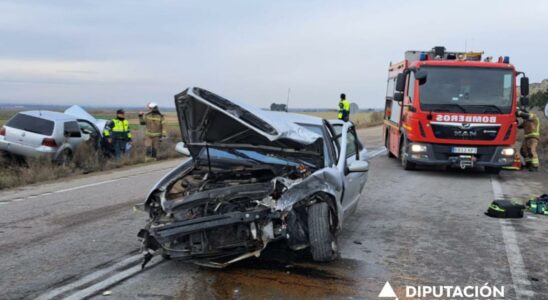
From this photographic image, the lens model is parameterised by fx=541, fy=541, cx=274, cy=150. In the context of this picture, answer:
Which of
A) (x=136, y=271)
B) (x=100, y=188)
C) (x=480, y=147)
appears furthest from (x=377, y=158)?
(x=136, y=271)

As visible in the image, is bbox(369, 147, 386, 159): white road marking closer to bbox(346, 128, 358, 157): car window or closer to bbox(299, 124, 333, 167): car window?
bbox(346, 128, 358, 157): car window

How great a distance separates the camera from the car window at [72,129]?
15.1 m

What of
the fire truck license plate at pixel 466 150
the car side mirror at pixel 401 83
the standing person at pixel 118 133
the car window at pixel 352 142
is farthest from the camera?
the standing person at pixel 118 133

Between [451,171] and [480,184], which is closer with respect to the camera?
[480,184]

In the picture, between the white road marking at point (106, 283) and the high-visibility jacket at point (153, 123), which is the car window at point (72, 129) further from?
the white road marking at point (106, 283)

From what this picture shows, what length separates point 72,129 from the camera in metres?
15.4

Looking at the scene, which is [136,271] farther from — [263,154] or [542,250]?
[542,250]

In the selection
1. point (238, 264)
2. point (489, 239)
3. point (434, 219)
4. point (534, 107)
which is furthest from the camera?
point (534, 107)

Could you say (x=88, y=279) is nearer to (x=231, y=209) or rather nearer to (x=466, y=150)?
(x=231, y=209)

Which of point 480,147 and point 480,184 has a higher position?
point 480,147

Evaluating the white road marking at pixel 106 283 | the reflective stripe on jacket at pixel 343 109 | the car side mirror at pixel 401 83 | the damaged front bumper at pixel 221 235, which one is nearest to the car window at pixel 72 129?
the car side mirror at pixel 401 83

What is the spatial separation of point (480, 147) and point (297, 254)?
27.1 feet

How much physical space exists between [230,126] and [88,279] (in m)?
1.95

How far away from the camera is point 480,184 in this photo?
11.9 meters
